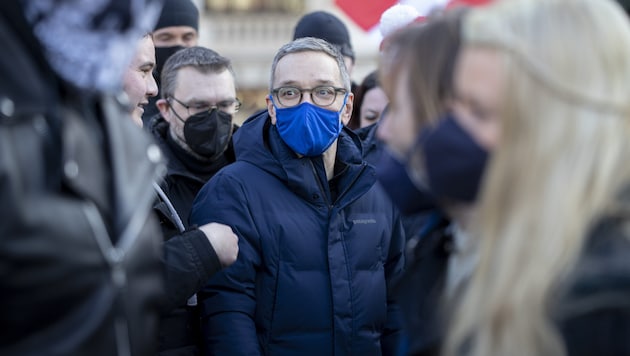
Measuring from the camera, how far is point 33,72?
1.86 meters

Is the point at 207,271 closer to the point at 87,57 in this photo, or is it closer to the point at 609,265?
the point at 87,57

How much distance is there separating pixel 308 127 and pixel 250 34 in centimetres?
1617

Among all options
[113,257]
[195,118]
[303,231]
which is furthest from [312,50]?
[113,257]

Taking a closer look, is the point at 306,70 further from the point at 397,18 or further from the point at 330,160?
the point at 397,18

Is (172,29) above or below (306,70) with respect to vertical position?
above

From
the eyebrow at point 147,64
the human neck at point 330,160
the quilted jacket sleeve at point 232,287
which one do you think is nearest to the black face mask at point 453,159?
the quilted jacket sleeve at point 232,287

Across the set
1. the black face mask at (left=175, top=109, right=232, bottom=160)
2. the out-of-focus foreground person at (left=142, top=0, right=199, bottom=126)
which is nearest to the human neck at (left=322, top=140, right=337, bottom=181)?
the black face mask at (left=175, top=109, right=232, bottom=160)

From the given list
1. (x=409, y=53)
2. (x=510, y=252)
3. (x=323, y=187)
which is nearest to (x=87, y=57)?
(x=409, y=53)

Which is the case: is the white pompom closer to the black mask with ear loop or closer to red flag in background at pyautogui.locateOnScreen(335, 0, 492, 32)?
the black mask with ear loop

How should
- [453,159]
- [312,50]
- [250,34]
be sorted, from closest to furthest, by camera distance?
[453,159]
[312,50]
[250,34]

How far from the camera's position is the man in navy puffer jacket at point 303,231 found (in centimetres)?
385

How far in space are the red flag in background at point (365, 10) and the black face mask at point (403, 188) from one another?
15.3 ft

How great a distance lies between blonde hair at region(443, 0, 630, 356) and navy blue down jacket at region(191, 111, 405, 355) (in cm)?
189

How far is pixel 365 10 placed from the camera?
7059mm
